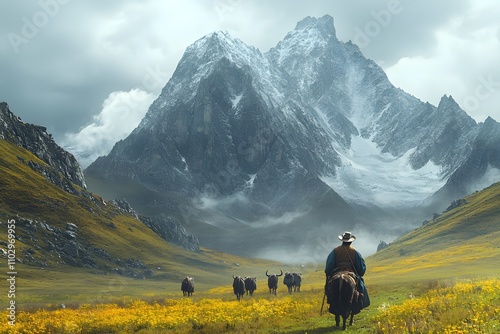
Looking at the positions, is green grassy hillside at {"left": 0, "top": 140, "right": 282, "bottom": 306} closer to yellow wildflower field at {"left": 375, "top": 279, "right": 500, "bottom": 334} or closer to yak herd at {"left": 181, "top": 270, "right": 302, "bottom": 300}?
yak herd at {"left": 181, "top": 270, "right": 302, "bottom": 300}

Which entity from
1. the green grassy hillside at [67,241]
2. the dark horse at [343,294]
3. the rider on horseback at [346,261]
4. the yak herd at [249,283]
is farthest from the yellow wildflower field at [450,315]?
the green grassy hillside at [67,241]

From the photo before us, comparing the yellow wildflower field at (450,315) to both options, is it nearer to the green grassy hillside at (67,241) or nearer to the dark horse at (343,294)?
the dark horse at (343,294)

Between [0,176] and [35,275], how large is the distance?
7181cm

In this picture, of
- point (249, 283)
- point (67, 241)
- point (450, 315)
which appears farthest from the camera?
point (67, 241)

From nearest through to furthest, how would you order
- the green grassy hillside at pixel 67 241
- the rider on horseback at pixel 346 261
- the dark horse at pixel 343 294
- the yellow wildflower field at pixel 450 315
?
1. the yellow wildflower field at pixel 450 315
2. the dark horse at pixel 343 294
3. the rider on horseback at pixel 346 261
4. the green grassy hillside at pixel 67 241

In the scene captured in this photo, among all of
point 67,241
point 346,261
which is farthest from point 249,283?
point 67,241

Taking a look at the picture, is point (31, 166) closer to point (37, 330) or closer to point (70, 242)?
point (70, 242)

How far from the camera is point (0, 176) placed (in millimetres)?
152875

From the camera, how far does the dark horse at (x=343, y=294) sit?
1994cm

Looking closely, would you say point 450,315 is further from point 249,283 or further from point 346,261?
point 249,283

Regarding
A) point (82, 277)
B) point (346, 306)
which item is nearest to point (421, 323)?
point (346, 306)

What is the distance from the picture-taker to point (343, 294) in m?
20.0

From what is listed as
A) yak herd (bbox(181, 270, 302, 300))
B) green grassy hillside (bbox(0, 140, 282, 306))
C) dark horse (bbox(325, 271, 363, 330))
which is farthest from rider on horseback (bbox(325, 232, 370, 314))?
green grassy hillside (bbox(0, 140, 282, 306))

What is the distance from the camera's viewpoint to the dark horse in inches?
785
